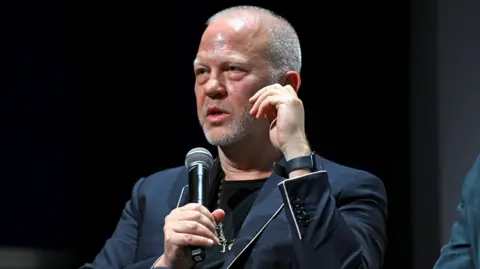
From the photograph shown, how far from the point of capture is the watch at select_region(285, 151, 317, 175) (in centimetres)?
184

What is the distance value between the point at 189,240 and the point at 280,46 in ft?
2.17

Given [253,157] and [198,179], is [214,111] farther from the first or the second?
[198,179]

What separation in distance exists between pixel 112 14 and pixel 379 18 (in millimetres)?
918

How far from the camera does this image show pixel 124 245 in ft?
6.98

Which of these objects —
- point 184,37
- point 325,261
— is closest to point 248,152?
point 325,261

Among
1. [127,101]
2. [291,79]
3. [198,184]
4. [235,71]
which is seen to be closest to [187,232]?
[198,184]

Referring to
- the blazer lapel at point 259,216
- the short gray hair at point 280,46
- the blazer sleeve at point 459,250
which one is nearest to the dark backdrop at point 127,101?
the short gray hair at point 280,46

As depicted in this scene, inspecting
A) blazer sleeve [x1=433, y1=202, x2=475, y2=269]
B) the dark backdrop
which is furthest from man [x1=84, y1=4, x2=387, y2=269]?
the dark backdrop

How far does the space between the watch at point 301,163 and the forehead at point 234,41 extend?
0.37 metres

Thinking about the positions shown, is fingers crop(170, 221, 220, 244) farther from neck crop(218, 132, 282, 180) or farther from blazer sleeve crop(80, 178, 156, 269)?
neck crop(218, 132, 282, 180)

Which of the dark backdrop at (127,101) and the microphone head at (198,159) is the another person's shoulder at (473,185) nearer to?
the microphone head at (198,159)

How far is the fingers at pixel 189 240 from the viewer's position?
171cm

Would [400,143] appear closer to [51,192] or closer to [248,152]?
[248,152]

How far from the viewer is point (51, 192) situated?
291cm
